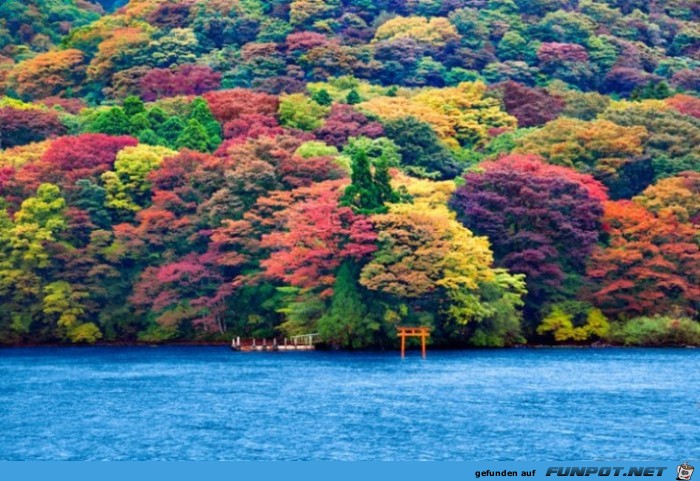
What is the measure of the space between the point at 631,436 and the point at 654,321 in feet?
83.0

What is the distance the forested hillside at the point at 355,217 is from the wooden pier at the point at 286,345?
1.59 feet

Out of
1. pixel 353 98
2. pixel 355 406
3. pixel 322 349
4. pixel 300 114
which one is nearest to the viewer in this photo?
pixel 355 406

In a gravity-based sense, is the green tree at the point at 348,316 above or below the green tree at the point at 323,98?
below

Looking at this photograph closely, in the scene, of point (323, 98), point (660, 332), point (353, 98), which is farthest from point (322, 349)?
point (353, 98)

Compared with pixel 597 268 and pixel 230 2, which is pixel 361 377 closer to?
pixel 597 268

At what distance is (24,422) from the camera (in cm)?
5284

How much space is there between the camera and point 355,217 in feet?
238

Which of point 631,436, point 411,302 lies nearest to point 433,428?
point 631,436

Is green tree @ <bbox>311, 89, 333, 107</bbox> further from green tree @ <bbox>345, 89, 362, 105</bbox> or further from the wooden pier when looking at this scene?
the wooden pier

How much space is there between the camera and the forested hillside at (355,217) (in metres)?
72.7

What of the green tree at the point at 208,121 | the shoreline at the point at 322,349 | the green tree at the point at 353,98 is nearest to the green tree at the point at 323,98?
the green tree at the point at 353,98

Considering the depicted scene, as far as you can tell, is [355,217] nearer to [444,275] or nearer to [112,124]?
[444,275]

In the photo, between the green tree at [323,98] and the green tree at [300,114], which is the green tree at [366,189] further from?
the green tree at [323,98]

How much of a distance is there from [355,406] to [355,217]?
1877 centimetres
